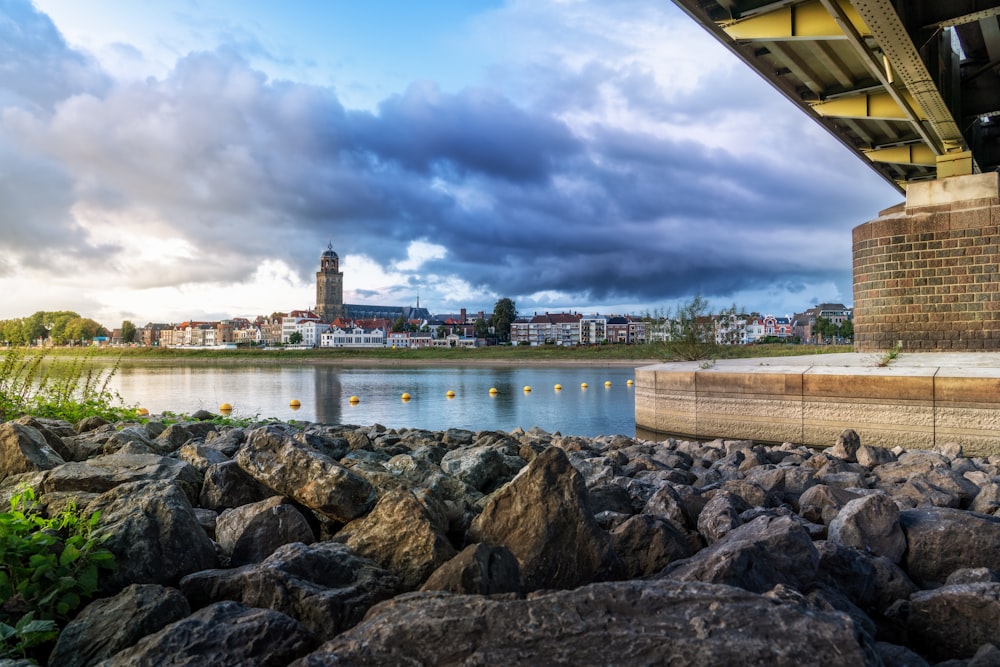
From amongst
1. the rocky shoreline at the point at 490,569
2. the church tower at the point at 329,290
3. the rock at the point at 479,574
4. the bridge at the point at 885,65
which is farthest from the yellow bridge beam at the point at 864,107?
the church tower at the point at 329,290

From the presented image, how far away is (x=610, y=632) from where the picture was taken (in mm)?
1698

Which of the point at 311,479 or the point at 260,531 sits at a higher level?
the point at 311,479

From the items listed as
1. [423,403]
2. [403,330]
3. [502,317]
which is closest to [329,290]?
[403,330]

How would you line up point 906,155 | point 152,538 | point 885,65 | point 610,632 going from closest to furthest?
1. point 610,632
2. point 152,538
3. point 885,65
4. point 906,155

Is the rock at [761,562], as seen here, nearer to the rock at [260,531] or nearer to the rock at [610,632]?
the rock at [610,632]

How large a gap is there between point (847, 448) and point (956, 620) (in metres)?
5.85

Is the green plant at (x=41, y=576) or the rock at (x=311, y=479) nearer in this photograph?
the green plant at (x=41, y=576)

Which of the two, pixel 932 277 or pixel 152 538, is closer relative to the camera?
pixel 152 538

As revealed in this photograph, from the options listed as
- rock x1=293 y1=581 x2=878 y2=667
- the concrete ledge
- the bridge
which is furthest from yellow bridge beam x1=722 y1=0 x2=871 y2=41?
rock x1=293 y1=581 x2=878 y2=667

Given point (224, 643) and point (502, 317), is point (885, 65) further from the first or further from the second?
point (502, 317)

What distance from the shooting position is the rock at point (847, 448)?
7.61m

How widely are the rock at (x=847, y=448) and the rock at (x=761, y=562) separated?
532 cm

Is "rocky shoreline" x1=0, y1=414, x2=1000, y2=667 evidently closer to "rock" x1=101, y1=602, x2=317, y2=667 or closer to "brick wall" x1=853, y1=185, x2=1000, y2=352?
"rock" x1=101, y1=602, x2=317, y2=667

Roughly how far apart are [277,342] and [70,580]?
17573 cm
